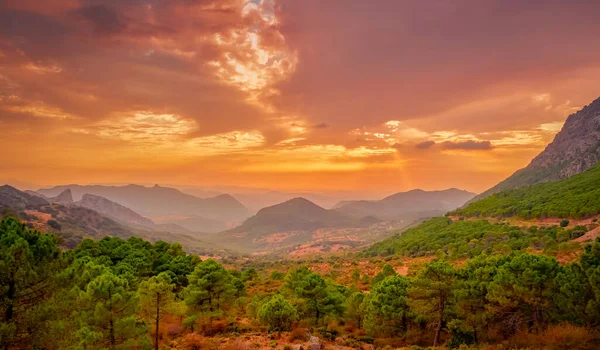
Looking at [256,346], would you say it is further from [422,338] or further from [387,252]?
[387,252]

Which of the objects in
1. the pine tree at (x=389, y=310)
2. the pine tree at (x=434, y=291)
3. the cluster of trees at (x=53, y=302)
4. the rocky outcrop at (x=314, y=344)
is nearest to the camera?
the cluster of trees at (x=53, y=302)

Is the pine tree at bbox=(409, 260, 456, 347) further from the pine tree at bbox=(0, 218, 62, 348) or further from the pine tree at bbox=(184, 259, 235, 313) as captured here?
the pine tree at bbox=(0, 218, 62, 348)

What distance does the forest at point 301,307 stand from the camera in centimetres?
1623

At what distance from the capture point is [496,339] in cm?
2686

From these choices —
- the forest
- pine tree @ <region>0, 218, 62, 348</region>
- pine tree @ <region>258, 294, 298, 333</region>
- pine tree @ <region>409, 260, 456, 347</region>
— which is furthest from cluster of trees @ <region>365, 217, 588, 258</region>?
pine tree @ <region>0, 218, 62, 348</region>

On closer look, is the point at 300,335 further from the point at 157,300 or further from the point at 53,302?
the point at 53,302

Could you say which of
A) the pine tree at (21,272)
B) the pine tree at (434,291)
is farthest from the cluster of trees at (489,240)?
the pine tree at (21,272)

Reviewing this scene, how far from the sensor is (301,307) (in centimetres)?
3709

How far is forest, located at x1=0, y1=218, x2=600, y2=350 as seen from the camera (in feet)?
53.3

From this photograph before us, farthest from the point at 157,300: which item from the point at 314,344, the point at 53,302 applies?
the point at 314,344

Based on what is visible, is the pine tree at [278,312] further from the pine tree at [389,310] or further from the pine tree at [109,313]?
the pine tree at [109,313]

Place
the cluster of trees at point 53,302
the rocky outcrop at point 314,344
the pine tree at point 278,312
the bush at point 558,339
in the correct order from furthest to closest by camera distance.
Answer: the pine tree at point 278,312
the rocky outcrop at point 314,344
the bush at point 558,339
the cluster of trees at point 53,302

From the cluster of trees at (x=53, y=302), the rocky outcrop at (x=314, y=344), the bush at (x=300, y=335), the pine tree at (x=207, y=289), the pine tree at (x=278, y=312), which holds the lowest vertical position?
the bush at (x=300, y=335)

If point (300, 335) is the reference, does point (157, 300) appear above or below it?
above
